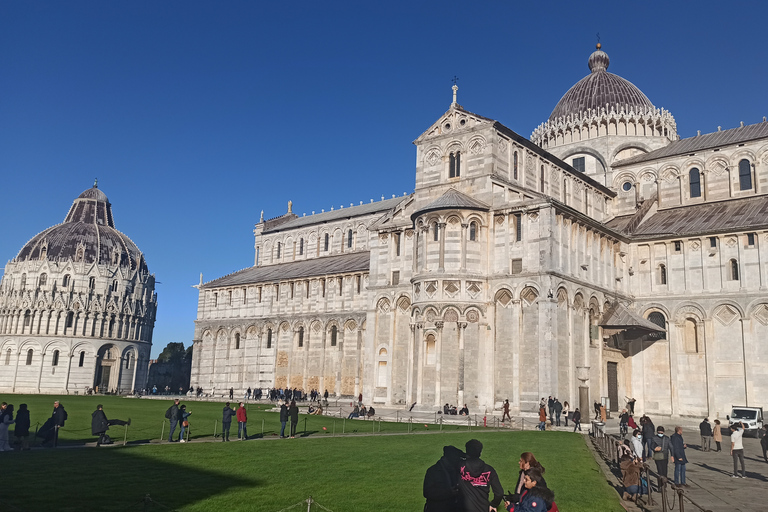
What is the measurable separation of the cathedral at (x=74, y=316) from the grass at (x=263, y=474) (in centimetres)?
6646

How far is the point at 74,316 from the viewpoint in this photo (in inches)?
3356

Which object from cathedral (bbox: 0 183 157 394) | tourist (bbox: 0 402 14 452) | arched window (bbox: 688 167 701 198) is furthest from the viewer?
cathedral (bbox: 0 183 157 394)

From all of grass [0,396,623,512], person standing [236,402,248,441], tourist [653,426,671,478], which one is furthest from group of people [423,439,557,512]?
person standing [236,402,248,441]

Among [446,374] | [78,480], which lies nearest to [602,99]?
[446,374]

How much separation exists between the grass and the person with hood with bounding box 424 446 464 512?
4391 millimetres

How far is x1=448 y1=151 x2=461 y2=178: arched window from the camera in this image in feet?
137

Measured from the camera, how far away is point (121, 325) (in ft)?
290

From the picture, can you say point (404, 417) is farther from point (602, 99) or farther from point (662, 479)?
point (602, 99)

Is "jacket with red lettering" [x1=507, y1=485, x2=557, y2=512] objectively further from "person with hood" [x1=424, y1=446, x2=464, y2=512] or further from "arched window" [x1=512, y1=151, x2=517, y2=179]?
"arched window" [x1=512, y1=151, x2=517, y2=179]

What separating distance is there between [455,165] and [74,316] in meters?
63.5

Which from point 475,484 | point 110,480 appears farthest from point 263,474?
point 475,484

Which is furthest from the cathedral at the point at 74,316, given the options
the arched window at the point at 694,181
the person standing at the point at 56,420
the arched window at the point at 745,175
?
the arched window at the point at 745,175

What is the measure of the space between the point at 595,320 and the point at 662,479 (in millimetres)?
29404

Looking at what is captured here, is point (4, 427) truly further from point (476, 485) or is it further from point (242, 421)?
point (476, 485)
